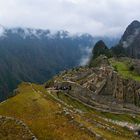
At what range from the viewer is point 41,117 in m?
64.7

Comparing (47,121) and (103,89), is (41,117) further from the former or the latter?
(103,89)

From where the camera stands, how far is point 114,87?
120500 millimetres

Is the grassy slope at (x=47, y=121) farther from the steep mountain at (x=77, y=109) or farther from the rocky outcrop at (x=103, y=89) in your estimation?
the rocky outcrop at (x=103, y=89)

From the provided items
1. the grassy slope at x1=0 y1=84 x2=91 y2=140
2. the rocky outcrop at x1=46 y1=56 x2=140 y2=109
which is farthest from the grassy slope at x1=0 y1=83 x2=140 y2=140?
the rocky outcrop at x1=46 y1=56 x2=140 y2=109

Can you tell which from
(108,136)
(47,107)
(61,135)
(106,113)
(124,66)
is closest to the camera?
(61,135)

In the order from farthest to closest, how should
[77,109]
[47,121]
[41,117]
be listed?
1. [77,109]
2. [41,117]
3. [47,121]

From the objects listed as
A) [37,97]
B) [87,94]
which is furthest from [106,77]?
[37,97]

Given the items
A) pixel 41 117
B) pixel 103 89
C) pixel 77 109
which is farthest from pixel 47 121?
pixel 103 89

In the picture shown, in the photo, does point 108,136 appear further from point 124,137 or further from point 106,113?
point 106,113

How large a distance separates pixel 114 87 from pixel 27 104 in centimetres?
4600

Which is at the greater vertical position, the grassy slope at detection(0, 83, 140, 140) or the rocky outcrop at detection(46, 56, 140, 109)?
the grassy slope at detection(0, 83, 140, 140)

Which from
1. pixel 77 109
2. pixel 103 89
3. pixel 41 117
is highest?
pixel 41 117

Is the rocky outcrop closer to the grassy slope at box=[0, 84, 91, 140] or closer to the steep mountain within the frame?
the steep mountain

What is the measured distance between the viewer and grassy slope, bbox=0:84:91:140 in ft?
180
